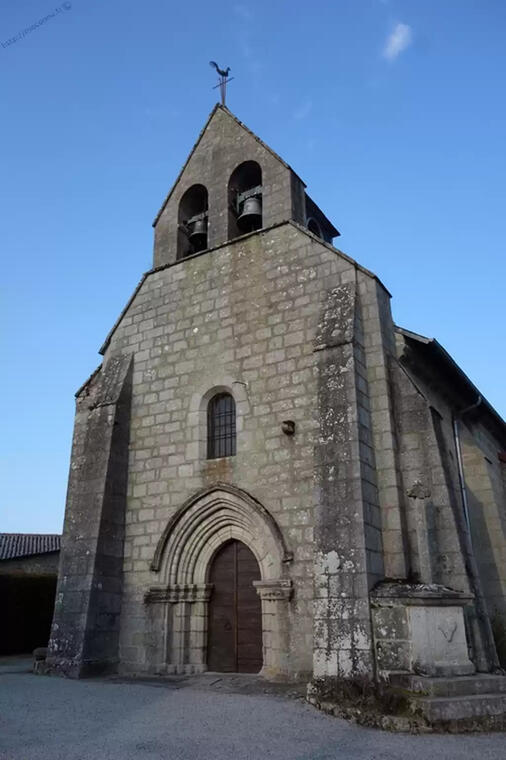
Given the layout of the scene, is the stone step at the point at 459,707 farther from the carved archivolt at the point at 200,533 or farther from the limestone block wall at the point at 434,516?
the carved archivolt at the point at 200,533

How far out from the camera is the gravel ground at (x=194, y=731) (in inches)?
192

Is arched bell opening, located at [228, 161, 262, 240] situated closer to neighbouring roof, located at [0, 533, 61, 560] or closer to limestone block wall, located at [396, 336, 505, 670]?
limestone block wall, located at [396, 336, 505, 670]

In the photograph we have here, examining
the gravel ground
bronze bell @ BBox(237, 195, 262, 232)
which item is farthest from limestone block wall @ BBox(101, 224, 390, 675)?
the gravel ground

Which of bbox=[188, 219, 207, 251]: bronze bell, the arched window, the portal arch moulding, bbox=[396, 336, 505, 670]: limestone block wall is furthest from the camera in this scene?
bbox=[188, 219, 207, 251]: bronze bell

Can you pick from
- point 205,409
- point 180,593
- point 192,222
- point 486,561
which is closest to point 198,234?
point 192,222

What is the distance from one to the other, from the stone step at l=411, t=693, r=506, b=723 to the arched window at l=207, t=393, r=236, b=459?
16.1 ft

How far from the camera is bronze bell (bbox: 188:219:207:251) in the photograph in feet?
41.2

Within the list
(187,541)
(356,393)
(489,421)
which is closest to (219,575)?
(187,541)

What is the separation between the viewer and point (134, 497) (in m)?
10.6

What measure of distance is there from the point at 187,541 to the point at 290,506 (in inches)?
81.1

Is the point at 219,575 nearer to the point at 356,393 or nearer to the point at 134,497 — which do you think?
the point at 134,497

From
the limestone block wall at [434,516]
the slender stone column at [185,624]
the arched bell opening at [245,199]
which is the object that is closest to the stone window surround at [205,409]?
the slender stone column at [185,624]

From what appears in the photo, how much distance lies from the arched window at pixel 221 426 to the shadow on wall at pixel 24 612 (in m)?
8.11

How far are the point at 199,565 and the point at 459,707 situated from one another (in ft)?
15.9
